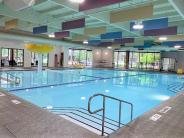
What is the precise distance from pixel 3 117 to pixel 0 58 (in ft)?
50.6

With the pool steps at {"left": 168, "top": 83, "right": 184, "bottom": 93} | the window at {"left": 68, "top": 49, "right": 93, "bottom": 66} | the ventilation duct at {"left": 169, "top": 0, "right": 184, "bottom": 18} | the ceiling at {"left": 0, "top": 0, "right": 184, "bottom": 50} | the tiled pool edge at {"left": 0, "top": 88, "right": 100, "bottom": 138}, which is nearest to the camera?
the tiled pool edge at {"left": 0, "top": 88, "right": 100, "bottom": 138}

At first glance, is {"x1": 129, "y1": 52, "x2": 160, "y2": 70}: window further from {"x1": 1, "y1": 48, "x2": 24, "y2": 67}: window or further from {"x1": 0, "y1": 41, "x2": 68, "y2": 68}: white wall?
{"x1": 1, "y1": 48, "x2": 24, "y2": 67}: window

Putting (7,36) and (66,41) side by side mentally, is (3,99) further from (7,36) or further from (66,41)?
(66,41)

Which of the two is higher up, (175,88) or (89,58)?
(89,58)

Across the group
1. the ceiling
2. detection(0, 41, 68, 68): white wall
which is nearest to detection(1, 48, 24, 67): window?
detection(0, 41, 68, 68): white wall

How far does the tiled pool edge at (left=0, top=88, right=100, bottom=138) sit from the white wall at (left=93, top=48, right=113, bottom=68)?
2037 cm

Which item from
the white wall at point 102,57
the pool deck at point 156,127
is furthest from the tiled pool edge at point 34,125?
the white wall at point 102,57

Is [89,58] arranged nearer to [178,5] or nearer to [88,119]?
[88,119]

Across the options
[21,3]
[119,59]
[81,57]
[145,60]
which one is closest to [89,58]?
[81,57]

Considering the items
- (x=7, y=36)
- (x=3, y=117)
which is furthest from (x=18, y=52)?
(x=3, y=117)

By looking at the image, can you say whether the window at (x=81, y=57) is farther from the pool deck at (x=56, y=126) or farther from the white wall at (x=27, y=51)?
the pool deck at (x=56, y=126)

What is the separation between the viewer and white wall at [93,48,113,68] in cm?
2369

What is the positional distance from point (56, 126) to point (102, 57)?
21568 millimetres

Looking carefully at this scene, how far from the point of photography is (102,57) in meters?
24.1
